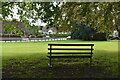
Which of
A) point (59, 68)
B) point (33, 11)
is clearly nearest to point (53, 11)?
point (59, 68)

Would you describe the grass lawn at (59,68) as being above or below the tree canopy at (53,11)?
below

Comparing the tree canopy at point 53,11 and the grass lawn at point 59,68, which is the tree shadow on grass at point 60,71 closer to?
the grass lawn at point 59,68

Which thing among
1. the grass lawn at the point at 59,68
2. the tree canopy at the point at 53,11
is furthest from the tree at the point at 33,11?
the grass lawn at the point at 59,68

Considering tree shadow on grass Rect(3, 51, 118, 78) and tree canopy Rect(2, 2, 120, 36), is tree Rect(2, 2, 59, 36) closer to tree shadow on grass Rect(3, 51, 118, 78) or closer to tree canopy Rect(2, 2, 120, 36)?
tree canopy Rect(2, 2, 120, 36)

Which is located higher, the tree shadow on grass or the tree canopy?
the tree canopy

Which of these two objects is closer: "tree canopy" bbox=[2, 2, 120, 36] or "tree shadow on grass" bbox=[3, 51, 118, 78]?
"tree shadow on grass" bbox=[3, 51, 118, 78]

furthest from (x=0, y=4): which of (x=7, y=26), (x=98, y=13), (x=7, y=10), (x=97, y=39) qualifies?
(x=97, y=39)

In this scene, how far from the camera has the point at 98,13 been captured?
51.0ft

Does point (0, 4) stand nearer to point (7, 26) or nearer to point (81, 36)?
point (7, 26)

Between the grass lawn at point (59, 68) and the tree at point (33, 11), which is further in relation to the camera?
the tree at point (33, 11)

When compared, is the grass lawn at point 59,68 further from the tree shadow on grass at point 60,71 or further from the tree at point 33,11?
the tree at point 33,11

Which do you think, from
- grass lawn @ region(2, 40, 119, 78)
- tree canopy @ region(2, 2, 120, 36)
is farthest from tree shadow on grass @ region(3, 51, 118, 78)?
tree canopy @ region(2, 2, 120, 36)

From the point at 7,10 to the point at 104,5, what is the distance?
21.0ft

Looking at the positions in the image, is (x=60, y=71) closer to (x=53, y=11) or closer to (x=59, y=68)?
(x=59, y=68)
